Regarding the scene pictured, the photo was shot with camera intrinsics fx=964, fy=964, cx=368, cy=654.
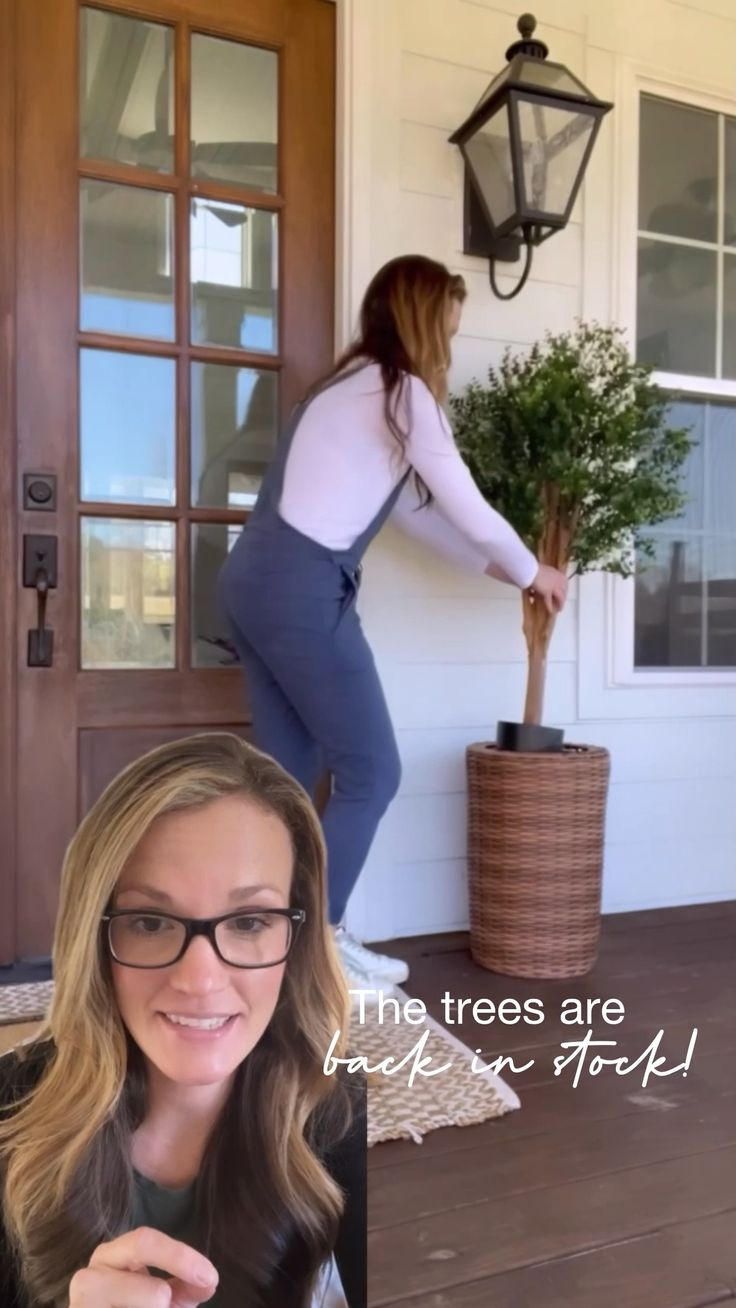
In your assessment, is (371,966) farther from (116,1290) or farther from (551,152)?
(551,152)

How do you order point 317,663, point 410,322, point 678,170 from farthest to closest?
1. point 678,170
2. point 410,322
3. point 317,663

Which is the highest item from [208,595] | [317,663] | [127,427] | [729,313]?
[729,313]

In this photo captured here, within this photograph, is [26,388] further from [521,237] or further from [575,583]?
[575,583]

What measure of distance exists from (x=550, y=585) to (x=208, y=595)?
2.53 ft

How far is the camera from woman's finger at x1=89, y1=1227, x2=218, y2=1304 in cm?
41

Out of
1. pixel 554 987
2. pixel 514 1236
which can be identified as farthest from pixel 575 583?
pixel 514 1236

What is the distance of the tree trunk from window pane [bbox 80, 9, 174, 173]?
1.24m

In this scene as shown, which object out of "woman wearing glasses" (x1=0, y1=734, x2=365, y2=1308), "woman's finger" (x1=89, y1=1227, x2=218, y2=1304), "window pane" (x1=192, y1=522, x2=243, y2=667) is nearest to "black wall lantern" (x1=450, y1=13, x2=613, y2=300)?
"window pane" (x1=192, y1=522, x2=243, y2=667)

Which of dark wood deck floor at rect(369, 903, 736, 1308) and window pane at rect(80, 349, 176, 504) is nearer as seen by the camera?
dark wood deck floor at rect(369, 903, 736, 1308)

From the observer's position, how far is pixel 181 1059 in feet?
1.45

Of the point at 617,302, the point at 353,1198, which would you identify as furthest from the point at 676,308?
the point at 353,1198

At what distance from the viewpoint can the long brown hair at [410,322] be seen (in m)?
1.75

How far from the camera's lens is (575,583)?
240 centimetres

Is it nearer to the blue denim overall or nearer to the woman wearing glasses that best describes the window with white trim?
the blue denim overall
